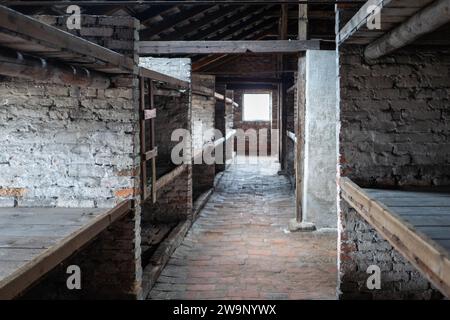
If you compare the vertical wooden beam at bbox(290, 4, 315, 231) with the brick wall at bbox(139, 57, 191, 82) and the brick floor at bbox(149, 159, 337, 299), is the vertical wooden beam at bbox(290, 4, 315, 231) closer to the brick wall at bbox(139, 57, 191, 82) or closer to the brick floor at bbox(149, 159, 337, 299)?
the brick floor at bbox(149, 159, 337, 299)

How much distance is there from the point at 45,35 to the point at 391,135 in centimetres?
280

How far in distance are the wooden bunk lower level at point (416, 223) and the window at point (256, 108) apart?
44.2ft

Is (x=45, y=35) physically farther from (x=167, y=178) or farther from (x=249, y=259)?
(x=249, y=259)

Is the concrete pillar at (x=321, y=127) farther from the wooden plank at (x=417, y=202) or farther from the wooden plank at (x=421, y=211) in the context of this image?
the wooden plank at (x=421, y=211)

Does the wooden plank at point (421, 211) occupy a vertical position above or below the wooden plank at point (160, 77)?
below

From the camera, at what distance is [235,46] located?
6398 millimetres

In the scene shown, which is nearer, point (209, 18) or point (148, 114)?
point (148, 114)

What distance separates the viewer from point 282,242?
20.0 feet

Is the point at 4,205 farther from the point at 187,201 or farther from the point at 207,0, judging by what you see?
the point at 187,201

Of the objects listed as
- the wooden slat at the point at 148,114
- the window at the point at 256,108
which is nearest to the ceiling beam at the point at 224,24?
the wooden slat at the point at 148,114

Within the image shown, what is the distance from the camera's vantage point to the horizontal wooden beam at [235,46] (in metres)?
6.38

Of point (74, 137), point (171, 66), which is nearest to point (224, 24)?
point (171, 66)

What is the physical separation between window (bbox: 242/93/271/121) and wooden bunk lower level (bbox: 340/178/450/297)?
13.5 meters

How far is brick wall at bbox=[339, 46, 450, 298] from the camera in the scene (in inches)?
146
